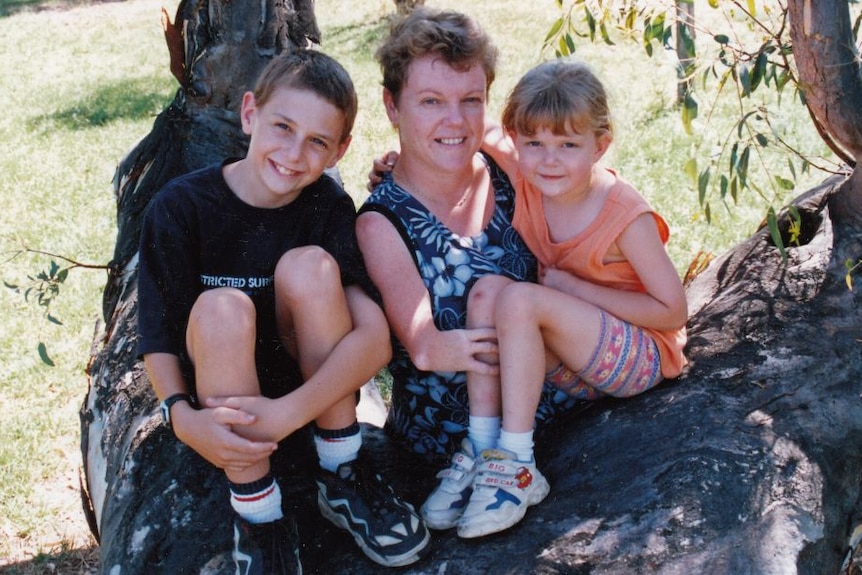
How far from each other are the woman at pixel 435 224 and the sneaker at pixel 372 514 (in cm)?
39

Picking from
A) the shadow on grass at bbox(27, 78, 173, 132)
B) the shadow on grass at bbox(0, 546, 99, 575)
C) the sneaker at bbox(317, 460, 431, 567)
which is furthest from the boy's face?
the shadow on grass at bbox(27, 78, 173, 132)

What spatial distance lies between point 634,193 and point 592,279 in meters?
0.28

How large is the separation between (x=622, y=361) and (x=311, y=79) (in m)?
1.19

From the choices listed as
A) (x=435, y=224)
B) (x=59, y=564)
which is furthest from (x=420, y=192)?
(x=59, y=564)

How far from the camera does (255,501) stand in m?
2.40

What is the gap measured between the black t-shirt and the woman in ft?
0.50

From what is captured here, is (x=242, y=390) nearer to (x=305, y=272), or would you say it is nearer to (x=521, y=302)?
(x=305, y=272)

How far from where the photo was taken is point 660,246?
106 inches

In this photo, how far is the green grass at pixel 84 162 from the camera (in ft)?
14.1

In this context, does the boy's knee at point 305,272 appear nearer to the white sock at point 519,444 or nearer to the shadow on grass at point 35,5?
the white sock at point 519,444

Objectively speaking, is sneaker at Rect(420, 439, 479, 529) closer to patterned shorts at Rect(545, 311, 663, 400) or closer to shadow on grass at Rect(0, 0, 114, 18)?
patterned shorts at Rect(545, 311, 663, 400)

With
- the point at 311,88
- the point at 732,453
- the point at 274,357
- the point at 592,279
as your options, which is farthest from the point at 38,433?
the point at 732,453

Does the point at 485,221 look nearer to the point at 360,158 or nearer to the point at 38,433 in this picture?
the point at 38,433

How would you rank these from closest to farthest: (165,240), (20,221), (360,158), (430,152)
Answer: (165,240) → (430,152) → (20,221) → (360,158)
